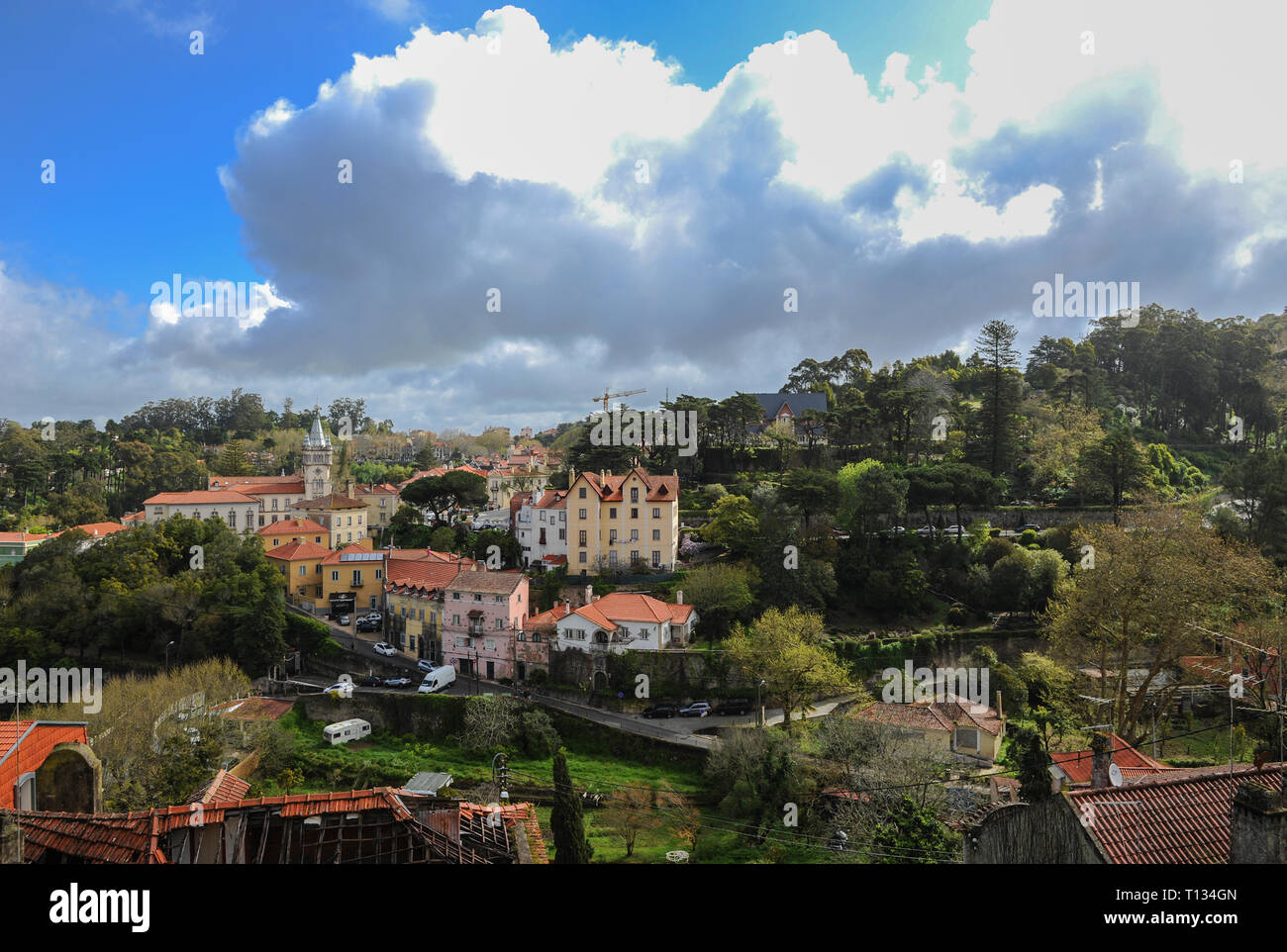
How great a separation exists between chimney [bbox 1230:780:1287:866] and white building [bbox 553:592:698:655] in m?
20.8

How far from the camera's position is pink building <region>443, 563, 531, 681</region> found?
2828cm

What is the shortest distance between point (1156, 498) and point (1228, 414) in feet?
80.6

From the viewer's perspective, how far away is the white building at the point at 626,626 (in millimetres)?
27125

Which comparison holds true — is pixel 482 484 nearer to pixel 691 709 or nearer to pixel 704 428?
pixel 704 428

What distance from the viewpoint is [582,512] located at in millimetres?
32312

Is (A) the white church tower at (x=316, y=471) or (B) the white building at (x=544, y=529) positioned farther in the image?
(A) the white church tower at (x=316, y=471)

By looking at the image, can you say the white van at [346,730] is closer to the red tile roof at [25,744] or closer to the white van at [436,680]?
the white van at [436,680]

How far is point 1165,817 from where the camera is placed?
8062 mm

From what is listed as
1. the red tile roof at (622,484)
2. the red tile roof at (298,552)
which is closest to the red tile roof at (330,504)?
the red tile roof at (298,552)

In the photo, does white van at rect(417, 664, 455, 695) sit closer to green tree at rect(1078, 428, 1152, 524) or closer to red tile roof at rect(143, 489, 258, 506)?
red tile roof at rect(143, 489, 258, 506)

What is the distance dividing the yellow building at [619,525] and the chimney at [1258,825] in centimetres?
2567

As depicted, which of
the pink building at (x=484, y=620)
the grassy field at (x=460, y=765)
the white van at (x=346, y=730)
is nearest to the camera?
the grassy field at (x=460, y=765)

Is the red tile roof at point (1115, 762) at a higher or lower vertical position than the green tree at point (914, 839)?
higher
